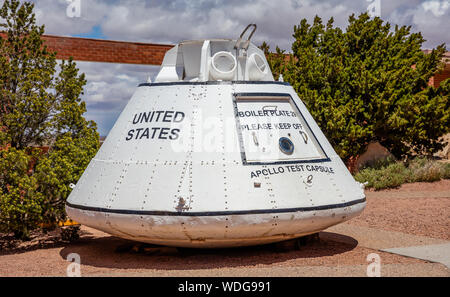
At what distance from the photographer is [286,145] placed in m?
5.77

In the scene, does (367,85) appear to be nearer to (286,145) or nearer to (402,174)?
(402,174)

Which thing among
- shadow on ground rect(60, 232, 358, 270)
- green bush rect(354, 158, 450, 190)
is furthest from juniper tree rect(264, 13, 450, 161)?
shadow on ground rect(60, 232, 358, 270)

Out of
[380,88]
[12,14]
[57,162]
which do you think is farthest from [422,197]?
[12,14]

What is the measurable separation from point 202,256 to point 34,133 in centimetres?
367

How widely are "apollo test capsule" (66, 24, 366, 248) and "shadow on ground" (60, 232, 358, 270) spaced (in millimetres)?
206

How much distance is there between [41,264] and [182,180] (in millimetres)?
2126

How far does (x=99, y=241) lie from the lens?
308 inches

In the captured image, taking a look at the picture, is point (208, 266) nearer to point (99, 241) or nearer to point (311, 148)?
point (311, 148)

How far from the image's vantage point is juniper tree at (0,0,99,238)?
276 inches

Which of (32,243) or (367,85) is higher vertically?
(367,85)

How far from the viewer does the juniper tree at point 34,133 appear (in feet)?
23.0

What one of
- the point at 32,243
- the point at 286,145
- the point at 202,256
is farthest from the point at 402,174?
the point at 32,243

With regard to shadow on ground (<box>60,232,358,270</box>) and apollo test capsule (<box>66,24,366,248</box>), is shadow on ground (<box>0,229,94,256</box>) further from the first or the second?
apollo test capsule (<box>66,24,366,248</box>)

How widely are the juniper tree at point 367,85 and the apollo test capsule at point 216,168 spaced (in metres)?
7.36
